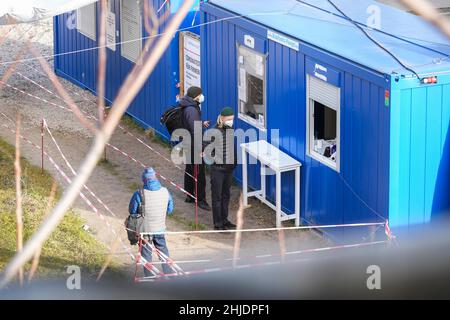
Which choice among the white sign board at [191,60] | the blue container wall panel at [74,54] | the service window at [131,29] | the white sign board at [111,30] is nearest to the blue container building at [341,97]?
the white sign board at [191,60]

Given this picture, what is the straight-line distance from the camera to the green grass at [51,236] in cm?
922

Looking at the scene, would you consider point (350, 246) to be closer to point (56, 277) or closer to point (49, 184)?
point (56, 277)

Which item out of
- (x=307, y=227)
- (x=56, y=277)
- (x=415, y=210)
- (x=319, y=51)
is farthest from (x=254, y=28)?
(x=56, y=277)

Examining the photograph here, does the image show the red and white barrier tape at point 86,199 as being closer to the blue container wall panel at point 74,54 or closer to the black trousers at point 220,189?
the black trousers at point 220,189

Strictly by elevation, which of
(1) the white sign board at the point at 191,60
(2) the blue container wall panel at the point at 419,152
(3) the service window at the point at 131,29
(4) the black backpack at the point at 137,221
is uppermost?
(3) the service window at the point at 131,29

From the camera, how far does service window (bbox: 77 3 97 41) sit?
15.8m

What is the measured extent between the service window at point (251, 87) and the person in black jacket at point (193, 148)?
60 cm

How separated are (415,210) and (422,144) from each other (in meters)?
0.65

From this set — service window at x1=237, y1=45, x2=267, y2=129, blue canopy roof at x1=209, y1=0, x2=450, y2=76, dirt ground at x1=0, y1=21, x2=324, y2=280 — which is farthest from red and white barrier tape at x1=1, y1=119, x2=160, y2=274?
blue canopy roof at x1=209, y1=0, x2=450, y2=76

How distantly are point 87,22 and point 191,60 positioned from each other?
3.65 m

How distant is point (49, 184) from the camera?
38.9 feet

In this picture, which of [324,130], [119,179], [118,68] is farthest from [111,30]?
[324,130]

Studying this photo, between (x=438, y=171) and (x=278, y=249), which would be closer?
(x=438, y=171)

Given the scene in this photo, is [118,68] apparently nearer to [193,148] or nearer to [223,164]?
[193,148]
